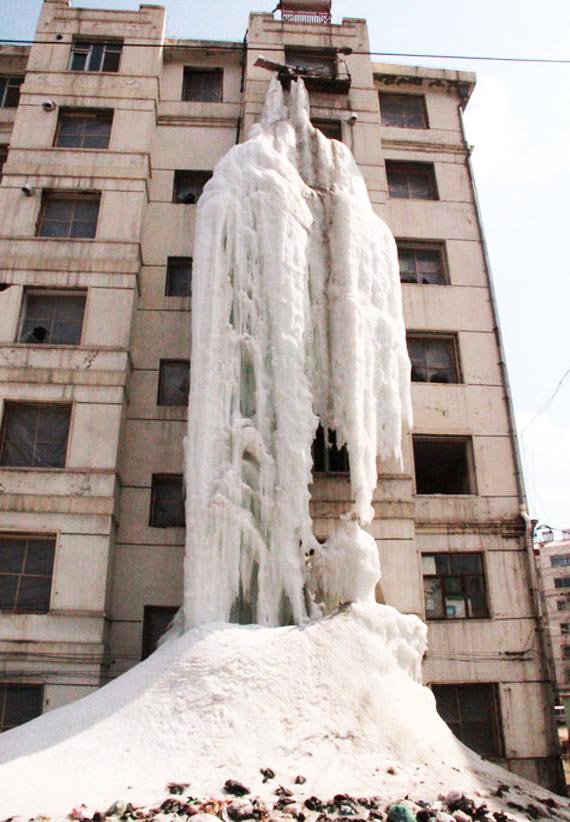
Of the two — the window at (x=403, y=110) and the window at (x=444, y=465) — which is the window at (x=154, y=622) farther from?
the window at (x=403, y=110)

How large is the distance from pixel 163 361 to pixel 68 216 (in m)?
4.77

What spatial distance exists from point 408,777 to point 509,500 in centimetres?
801

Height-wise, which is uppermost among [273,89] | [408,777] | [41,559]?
[273,89]

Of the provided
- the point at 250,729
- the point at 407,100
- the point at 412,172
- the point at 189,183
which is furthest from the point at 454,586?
the point at 407,100

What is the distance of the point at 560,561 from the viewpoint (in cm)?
5359

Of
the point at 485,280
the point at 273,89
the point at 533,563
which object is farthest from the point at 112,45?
the point at 533,563

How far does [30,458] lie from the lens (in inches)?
545

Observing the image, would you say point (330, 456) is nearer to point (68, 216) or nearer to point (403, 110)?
point (68, 216)

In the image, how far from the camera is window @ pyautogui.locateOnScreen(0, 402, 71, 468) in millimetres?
13844

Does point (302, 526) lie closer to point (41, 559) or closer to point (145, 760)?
point (145, 760)

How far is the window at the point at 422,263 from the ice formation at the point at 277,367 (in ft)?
9.26

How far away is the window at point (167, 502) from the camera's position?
14195 millimetres

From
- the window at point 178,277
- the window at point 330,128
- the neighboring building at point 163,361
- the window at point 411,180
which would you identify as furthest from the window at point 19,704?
the window at point 330,128

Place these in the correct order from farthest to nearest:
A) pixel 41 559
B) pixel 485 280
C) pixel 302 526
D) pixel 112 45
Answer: pixel 112 45
pixel 485 280
pixel 41 559
pixel 302 526
